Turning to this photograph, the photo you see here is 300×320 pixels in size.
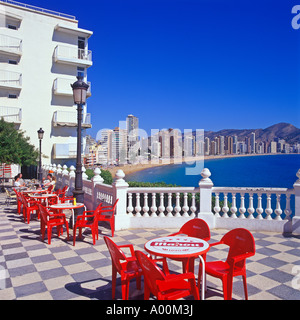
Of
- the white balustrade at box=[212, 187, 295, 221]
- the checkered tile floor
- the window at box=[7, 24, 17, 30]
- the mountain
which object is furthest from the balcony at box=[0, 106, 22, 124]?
the mountain

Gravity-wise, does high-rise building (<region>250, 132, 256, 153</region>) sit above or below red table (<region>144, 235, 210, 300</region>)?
above

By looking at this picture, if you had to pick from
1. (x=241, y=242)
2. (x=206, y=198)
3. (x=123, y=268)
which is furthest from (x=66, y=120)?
(x=241, y=242)

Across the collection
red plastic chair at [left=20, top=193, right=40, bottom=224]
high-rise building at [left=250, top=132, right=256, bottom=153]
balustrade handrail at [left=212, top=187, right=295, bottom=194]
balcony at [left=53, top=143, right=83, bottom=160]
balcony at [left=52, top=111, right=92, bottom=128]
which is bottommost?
red plastic chair at [left=20, top=193, right=40, bottom=224]

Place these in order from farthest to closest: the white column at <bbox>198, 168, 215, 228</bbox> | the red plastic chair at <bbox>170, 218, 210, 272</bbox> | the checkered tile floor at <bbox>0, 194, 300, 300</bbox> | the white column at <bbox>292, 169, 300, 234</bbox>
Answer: the white column at <bbox>198, 168, 215, 228</bbox>, the white column at <bbox>292, 169, 300, 234</bbox>, the red plastic chair at <bbox>170, 218, 210, 272</bbox>, the checkered tile floor at <bbox>0, 194, 300, 300</bbox>

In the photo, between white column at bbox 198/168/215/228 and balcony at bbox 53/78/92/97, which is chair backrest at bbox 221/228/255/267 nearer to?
white column at bbox 198/168/215/228

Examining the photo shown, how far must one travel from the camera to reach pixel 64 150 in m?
29.5

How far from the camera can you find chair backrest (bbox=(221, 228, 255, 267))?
346 centimetres

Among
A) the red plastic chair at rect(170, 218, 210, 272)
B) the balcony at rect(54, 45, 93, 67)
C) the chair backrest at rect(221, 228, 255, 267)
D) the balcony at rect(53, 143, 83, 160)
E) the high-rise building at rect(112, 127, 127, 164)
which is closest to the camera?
the chair backrest at rect(221, 228, 255, 267)

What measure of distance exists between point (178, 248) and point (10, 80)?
91.9ft

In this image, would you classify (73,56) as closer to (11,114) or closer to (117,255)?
(11,114)

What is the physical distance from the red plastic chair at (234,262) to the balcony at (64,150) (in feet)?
89.8

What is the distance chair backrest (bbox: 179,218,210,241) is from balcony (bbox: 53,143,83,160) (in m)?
26.7

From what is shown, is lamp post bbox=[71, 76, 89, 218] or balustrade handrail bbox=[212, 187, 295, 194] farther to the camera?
lamp post bbox=[71, 76, 89, 218]

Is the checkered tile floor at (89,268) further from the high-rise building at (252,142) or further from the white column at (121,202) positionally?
the high-rise building at (252,142)
